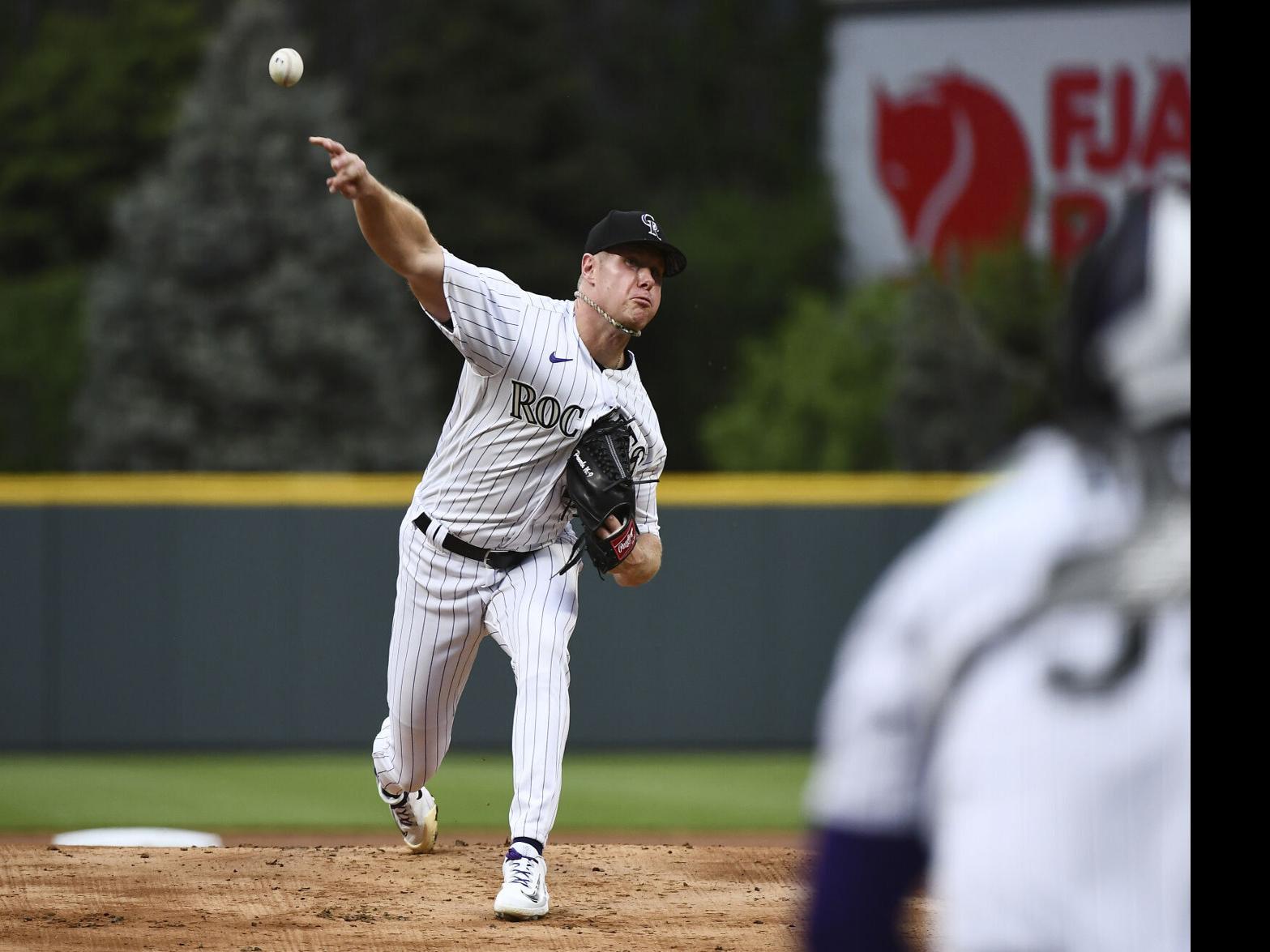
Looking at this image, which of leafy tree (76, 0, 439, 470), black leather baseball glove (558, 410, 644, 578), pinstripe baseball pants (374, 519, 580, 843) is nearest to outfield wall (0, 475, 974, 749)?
pinstripe baseball pants (374, 519, 580, 843)

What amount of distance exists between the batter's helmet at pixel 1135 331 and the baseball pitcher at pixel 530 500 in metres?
2.68

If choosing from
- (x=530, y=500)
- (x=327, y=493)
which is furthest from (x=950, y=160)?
(x=530, y=500)

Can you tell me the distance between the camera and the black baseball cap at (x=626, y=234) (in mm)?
3779

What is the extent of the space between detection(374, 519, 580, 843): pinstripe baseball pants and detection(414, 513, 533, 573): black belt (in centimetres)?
1

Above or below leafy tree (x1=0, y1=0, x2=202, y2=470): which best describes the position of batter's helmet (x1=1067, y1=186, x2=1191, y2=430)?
below

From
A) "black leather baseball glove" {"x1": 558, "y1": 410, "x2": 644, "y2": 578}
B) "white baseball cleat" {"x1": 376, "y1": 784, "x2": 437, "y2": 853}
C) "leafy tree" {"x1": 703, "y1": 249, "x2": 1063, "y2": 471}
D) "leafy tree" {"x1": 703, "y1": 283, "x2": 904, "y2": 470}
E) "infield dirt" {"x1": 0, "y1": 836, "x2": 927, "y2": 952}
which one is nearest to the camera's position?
"infield dirt" {"x1": 0, "y1": 836, "x2": 927, "y2": 952}

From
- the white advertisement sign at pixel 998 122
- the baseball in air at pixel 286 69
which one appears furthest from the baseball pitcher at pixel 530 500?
the white advertisement sign at pixel 998 122

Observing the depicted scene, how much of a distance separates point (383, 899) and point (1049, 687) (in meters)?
3.22

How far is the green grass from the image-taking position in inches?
223

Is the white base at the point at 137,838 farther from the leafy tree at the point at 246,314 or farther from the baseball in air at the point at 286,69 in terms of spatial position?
the leafy tree at the point at 246,314

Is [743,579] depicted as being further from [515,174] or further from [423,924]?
[515,174]

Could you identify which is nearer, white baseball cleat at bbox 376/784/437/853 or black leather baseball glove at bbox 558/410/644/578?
black leather baseball glove at bbox 558/410/644/578

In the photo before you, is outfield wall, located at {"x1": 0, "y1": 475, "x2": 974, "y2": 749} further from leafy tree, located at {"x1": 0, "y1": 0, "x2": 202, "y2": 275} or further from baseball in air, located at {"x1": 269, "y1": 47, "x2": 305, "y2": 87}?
leafy tree, located at {"x1": 0, "y1": 0, "x2": 202, "y2": 275}
